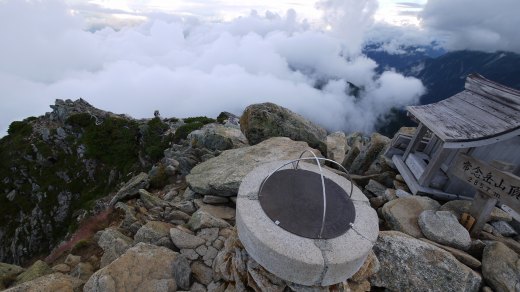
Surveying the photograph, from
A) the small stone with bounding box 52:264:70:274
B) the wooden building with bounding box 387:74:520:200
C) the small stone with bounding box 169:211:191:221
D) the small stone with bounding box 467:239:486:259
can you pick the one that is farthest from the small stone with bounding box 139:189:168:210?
the small stone with bounding box 467:239:486:259

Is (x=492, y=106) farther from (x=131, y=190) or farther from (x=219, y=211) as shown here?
(x=131, y=190)

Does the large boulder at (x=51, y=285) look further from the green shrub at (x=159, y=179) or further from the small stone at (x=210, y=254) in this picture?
the green shrub at (x=159, y=179)

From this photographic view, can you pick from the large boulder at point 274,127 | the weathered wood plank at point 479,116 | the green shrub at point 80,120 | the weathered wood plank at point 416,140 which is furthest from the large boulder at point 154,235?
the green shrub at point 80,120

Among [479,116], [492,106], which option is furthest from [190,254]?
[492,106]

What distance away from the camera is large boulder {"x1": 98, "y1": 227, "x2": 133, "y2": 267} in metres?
8.40

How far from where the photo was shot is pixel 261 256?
247 inches

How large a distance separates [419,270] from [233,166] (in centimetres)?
708

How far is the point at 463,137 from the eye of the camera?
8.69 meters

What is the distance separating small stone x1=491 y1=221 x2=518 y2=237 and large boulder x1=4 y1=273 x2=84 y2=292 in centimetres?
1202

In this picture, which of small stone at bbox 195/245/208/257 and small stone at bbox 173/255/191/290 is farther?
small stone at bbox 195/245/208/257

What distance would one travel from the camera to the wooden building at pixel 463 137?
870cm

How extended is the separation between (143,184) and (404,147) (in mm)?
12109

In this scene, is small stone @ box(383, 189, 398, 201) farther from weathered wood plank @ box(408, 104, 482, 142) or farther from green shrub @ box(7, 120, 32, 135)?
green shrub @ box(7, 120, 32, 135)

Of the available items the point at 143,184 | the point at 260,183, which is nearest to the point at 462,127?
the point at 260,183
